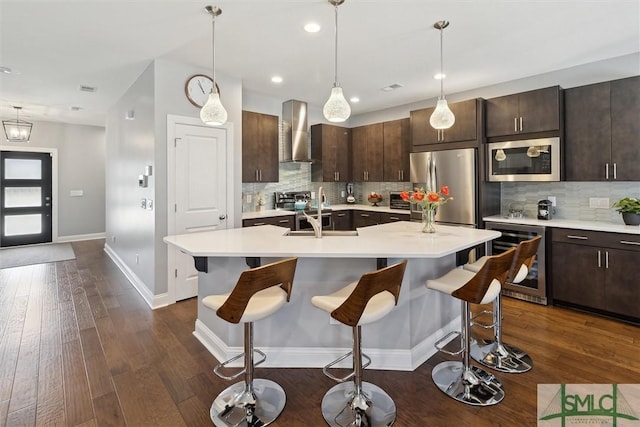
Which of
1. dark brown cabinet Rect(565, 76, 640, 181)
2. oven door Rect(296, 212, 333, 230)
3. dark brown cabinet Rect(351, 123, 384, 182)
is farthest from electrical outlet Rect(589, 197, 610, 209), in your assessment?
oven door Rect(296, 212, 333, 230)

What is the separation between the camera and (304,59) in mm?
3607

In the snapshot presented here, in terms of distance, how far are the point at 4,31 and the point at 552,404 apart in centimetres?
517

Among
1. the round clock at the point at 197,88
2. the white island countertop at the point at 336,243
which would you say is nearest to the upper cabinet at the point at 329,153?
the round clock at the point at 197,88

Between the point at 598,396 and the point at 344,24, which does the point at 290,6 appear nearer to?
the point at 344,24

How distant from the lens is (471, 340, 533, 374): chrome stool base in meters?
2.42

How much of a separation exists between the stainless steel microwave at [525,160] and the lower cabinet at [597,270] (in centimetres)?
71

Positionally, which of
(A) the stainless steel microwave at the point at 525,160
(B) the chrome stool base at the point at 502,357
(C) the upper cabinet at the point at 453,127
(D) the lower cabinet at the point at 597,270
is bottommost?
(B) the chrome stool base at the point at 502,357

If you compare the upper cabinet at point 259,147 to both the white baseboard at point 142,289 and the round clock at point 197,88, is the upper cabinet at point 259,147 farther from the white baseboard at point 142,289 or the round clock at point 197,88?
the white baseboard at point 142,289

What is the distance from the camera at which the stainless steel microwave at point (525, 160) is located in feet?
12.3

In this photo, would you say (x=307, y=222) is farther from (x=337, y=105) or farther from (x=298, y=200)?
(x=337, y=105)

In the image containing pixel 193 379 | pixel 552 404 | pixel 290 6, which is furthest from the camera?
pixel 290 6

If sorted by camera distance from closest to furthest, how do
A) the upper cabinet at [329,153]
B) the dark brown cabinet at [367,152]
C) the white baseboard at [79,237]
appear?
the dark brown cabinet at [367,152] → the upper cabinet at [329,153] → the white baseboard at [79,237]

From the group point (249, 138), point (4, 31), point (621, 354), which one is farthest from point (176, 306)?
point (621, 354)

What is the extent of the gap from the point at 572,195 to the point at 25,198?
977 cm
